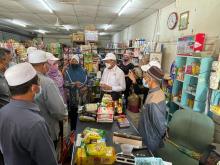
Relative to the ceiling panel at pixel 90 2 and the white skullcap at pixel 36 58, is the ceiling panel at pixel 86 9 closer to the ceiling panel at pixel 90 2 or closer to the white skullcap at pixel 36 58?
the ceiling panel at pixel 90 2

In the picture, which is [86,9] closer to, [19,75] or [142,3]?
[142,3]

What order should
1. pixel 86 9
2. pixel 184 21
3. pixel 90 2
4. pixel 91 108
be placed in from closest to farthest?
1. pixel 91 108
2. pixel 184 21
3. pixel 90 2
4. pixel 86 9

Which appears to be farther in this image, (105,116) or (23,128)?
(105,116)

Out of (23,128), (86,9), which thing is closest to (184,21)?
(86,9)

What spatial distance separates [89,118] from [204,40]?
8.88 ft

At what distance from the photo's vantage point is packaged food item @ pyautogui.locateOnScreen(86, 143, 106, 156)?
155 centimetres

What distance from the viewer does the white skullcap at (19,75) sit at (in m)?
1.36

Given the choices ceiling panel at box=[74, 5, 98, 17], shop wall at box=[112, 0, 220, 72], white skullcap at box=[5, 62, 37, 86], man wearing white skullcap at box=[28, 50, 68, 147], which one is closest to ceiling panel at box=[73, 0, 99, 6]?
ceiling panel at box=[74, 5, 98, 17]

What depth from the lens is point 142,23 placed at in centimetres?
820

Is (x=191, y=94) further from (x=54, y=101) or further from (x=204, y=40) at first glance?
(x=54, y=101)

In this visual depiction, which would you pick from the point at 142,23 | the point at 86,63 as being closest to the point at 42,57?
the point at 86,63

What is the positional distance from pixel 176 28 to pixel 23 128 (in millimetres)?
4849

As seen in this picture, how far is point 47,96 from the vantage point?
7.71ft

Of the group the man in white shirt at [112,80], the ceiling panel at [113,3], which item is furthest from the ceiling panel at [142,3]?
the man in white shirt at [112,80]
